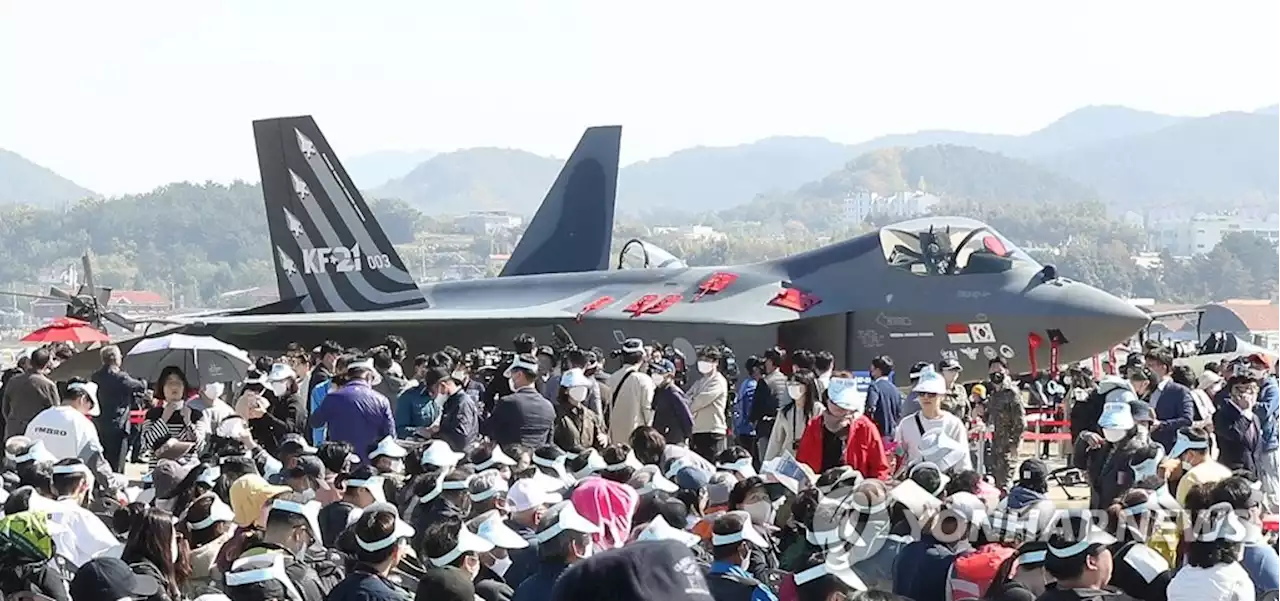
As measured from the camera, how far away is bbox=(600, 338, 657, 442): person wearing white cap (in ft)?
42.4

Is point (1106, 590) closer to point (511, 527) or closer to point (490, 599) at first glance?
point (490, 599)

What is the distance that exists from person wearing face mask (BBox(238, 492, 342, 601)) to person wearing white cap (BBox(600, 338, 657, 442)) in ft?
19.0

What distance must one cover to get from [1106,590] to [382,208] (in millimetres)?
151775

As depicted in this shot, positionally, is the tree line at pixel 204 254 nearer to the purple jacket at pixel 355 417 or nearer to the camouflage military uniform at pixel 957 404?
the camouflage military uniform at pixel 957 404

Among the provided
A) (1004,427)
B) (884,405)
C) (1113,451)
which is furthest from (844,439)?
(1004,427)

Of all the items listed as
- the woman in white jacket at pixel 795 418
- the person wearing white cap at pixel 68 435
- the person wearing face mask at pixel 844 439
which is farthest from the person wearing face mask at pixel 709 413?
the person wearing white cap at pixel 68 435

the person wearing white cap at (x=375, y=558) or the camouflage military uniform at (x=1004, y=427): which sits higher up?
the person wearing white cap at (x=375, y=558)

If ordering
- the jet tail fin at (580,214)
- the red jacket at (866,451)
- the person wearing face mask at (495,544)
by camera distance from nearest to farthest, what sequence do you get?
the person wearing face mask at (495,544) → the red jacket at (866,451) → the jet tail fin at (580,214)

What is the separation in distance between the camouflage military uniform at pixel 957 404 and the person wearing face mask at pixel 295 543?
701 cm

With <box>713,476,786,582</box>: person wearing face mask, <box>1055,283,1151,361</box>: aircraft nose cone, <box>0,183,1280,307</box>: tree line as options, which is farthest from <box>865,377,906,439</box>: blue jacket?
<box>0,183,1280,307</box>: tree line

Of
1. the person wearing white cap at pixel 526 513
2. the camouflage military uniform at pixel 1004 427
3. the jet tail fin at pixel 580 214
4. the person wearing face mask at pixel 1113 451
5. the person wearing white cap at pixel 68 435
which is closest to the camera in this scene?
the person wearing white cap at pixel 526 513

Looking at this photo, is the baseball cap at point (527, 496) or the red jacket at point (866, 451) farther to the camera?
the red jacket at point (866, 451)

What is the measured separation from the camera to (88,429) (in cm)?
1063

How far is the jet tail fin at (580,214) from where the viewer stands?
2706 cm
